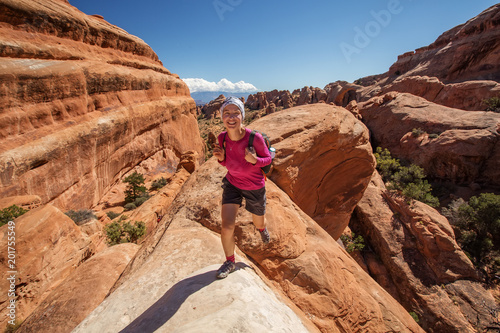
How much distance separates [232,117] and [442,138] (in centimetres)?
2417

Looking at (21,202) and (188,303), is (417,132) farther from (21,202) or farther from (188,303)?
(21,202)

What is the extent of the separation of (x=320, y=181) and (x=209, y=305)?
640cm

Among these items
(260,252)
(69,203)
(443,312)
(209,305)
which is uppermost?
(209,305)

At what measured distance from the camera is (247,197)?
3.03 m

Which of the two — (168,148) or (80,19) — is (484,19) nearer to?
(168,148)

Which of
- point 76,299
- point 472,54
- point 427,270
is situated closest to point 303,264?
point 76,299

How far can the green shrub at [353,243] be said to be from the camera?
40.0 ft

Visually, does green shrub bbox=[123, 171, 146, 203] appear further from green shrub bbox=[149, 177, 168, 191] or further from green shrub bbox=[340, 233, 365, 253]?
green shrub bbox=[340, 233, 365, 253]

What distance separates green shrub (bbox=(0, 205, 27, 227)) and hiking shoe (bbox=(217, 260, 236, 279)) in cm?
867

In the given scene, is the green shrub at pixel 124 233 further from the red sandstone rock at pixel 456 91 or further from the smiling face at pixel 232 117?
the red sandstone rock at pixel 456 91

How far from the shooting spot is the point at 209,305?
202 cm

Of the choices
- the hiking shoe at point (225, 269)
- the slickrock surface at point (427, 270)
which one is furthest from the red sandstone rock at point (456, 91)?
the hiking shoe at point (225, 269)

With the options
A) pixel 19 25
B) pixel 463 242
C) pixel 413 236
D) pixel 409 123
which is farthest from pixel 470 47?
pixel 19 25

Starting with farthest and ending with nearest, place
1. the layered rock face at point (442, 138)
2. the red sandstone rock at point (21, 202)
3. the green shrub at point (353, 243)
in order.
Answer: the layered rock face at point (442, 138), the green shrub at point (353, 243), the red sandstone rock at point (21, 202)
